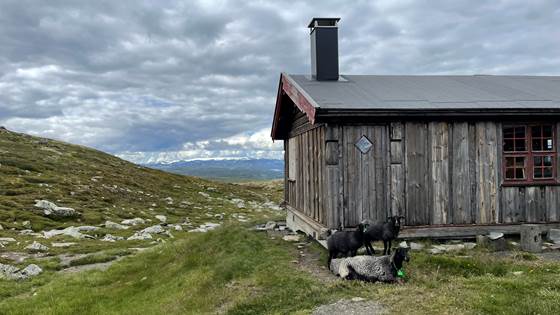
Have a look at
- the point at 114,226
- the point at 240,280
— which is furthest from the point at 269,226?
the point at 114,226

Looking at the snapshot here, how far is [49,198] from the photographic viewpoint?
39.2 meters

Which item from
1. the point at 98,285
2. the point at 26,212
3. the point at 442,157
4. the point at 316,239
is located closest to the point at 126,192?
the point at 26,212

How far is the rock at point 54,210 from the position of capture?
112ft

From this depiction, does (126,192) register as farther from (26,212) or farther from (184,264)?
(184,264)

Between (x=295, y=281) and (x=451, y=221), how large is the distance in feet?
21.4

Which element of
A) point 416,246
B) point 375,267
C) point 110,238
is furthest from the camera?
point 110,238

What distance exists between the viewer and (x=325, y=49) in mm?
17875

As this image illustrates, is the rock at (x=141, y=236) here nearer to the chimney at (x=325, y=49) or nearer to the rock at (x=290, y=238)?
the rock at (x=290, y=238)

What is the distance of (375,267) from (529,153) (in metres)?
7.96

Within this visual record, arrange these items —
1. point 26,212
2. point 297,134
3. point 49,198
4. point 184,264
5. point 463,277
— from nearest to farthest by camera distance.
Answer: point 463,277 < point 184,264 < point 297,134 < point 26,212 < point 49,198

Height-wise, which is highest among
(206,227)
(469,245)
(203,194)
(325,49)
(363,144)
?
(325,49)

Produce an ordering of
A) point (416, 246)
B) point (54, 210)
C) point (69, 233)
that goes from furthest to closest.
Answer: point (54, 210) → point (69, 233) → point (416, 246)

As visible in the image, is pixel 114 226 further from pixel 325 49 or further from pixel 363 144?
pixel 363 144

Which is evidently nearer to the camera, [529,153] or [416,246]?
[416,246]
